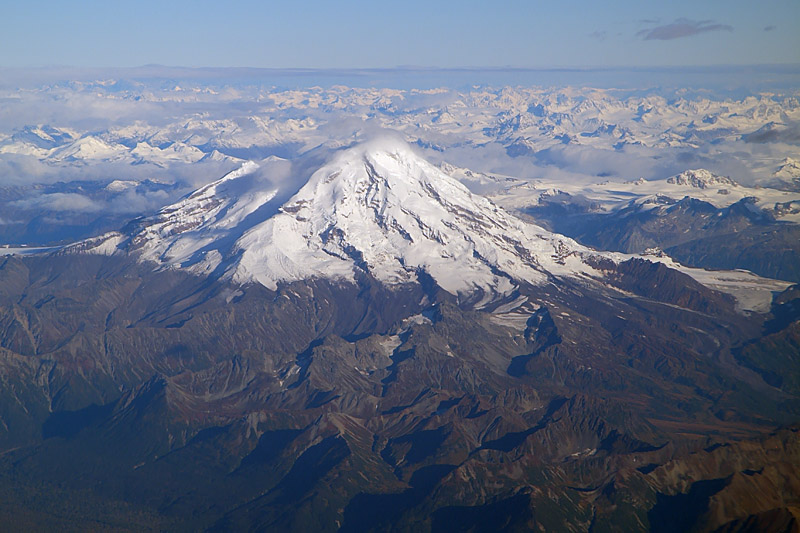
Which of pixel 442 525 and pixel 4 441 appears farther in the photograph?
pixel 4 441

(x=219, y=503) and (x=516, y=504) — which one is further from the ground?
(x=516, y=504)

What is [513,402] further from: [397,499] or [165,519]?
[165,519]

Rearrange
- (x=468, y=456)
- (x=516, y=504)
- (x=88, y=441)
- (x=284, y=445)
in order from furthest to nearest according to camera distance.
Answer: (x=88, y=441)
(x=284, y=445)
(x=468, y=456)
(x=516, y=504)

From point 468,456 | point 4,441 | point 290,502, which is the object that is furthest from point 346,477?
point 4,441

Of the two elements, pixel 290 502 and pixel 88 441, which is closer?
pixel 290 502

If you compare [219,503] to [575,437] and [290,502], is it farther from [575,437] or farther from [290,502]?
[575,437]

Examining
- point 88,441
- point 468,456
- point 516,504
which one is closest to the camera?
point 516,504

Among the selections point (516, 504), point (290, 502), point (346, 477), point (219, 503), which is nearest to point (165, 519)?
point (219, 503)

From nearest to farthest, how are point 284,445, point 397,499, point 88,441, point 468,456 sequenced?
1. point 397,499
2. point 468,456
3. point 284,445
4. point 88,441

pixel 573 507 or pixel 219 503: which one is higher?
pixel 573 507
